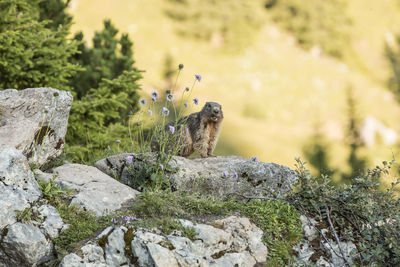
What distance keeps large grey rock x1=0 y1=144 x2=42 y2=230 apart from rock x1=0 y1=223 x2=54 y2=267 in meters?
0.12

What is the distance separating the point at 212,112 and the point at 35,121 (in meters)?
2.76

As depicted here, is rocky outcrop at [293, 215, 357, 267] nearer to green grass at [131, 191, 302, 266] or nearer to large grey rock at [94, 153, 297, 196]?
green grass at [131, 191, 302, 266]

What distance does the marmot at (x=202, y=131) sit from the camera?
292 inches

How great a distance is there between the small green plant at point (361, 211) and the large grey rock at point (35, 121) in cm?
310

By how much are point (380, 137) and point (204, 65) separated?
12458 mm

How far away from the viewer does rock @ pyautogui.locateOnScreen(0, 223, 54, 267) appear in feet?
14.3

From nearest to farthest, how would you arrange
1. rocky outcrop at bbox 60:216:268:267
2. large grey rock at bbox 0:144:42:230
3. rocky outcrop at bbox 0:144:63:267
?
rocky outcrop at bbox 60:216:268:267 < rocky outcrop at bbox 0:144:63:267 < large grey rock at bbox 0:144:42:230

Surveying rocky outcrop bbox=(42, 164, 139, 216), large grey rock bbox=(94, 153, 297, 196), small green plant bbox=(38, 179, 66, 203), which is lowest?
small green plant bbox=(38, 179, 66, 203)

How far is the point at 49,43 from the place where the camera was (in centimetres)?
1038

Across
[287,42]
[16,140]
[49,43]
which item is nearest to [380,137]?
[287,42]

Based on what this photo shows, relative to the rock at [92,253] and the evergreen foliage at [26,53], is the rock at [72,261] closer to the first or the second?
the rock at [92,253]

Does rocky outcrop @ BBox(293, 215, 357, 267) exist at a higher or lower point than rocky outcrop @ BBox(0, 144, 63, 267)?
higher

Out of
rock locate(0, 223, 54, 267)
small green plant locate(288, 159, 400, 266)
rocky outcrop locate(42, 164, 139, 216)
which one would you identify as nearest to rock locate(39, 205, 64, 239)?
rock locate(0, 223, 54, 267)

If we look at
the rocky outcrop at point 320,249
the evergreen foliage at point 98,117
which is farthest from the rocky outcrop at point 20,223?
the evergreen foliage at point 98,117
